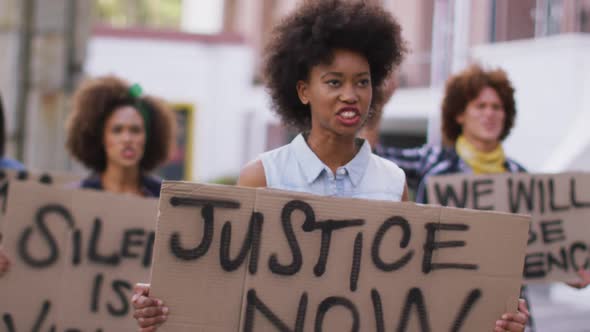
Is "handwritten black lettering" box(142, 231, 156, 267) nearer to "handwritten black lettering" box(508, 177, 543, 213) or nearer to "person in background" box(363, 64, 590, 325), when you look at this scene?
"person in background" box(363, 64, 590, 325)

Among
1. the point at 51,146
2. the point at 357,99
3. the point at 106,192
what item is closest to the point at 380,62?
the point at 357,99

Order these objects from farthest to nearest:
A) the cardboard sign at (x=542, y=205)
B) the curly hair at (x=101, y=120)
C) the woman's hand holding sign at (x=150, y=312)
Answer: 1. the curly hair at (x=101, y=120)
2. the cardboard sign at (x=542, y=205)
3. the woman's hand holding sign at (x=150, y=312)

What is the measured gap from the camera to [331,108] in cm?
279

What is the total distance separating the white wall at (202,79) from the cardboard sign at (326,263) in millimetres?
15963

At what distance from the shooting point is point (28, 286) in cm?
405

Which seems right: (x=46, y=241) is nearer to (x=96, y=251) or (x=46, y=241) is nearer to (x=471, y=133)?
(x=96, y=251)

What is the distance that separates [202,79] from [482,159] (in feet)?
49.8

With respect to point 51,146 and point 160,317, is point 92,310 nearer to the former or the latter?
point 160,317

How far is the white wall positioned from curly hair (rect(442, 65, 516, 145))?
1413cm

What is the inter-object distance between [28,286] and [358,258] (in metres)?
1.78

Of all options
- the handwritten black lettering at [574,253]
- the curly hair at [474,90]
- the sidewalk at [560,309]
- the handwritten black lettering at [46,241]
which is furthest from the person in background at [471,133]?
the sidewalk at [560,309]

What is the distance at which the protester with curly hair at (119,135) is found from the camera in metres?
4.66

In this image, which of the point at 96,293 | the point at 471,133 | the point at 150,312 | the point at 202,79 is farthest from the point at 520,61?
the point at 202,79

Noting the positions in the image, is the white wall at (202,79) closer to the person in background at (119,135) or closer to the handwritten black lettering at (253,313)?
the person in background at (119,135)
